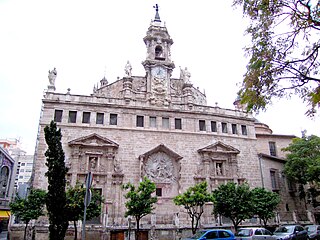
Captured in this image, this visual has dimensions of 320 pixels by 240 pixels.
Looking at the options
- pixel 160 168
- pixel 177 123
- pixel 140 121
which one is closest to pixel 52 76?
pixel 140 121

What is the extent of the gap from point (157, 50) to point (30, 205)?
68.8 ft

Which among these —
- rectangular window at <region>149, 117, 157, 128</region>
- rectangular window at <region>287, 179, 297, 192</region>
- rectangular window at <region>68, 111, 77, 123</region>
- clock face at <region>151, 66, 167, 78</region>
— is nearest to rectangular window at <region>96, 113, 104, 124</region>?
rectangular window at <region>68, 111, 77, 123</region>

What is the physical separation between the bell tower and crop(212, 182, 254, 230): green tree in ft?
36.1

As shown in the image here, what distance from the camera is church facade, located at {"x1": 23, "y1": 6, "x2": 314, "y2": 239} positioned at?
2333cm

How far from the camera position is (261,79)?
8250mm

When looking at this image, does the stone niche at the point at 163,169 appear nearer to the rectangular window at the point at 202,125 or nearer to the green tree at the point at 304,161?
the rectangular window at the point at 202,125

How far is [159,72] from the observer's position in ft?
96.5

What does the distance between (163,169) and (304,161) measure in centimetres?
1361

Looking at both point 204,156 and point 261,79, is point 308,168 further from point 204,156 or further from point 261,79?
A: point 261,79

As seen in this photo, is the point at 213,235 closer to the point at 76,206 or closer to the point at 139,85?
the point at 76,206

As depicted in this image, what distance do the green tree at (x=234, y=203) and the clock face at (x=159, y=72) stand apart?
13960mm

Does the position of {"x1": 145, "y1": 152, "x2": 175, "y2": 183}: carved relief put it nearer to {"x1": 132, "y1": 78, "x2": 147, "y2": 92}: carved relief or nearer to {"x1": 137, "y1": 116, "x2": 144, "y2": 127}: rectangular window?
{"x1": 137, "y1": 116, "x2": 144, "y2": 127}: rectangular window

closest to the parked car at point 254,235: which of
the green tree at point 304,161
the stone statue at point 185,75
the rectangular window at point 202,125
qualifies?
the green tree at point 304,161

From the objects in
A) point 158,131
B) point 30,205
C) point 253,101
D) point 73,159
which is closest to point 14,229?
point 30,205
